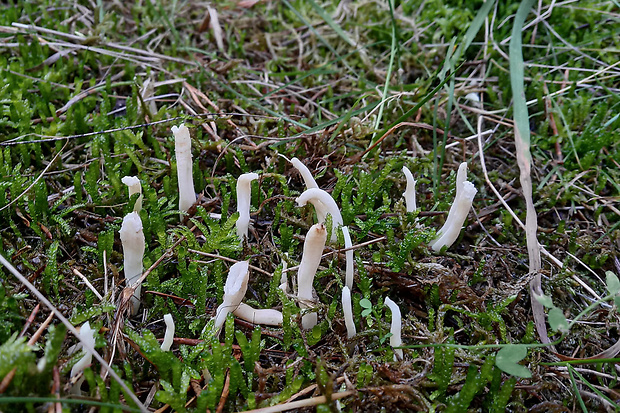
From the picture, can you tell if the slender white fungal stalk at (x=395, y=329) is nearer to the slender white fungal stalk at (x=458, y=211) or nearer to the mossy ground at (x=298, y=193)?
the mossy ground at (x=298, y=193)

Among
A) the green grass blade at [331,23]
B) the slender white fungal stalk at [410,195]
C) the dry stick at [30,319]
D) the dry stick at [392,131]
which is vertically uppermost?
the green grass blade at [331,23]

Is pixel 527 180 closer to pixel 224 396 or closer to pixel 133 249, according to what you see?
pixel 224 396

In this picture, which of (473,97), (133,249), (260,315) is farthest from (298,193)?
(473,97)

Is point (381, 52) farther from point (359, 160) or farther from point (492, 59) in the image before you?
point (359, 160)

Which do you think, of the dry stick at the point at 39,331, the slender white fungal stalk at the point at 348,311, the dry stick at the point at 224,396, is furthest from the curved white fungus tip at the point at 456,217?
the dry stick at the point at 39,331

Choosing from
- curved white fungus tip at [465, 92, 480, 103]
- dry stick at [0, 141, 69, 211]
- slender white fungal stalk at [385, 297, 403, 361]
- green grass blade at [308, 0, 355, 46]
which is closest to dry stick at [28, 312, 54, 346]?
dry stick at [0, 141, 69, 211]

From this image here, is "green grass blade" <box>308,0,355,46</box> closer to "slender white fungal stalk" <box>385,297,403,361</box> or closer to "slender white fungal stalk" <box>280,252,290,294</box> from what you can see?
"slender white fungal stalk" <box>280,252,290,294</box>
